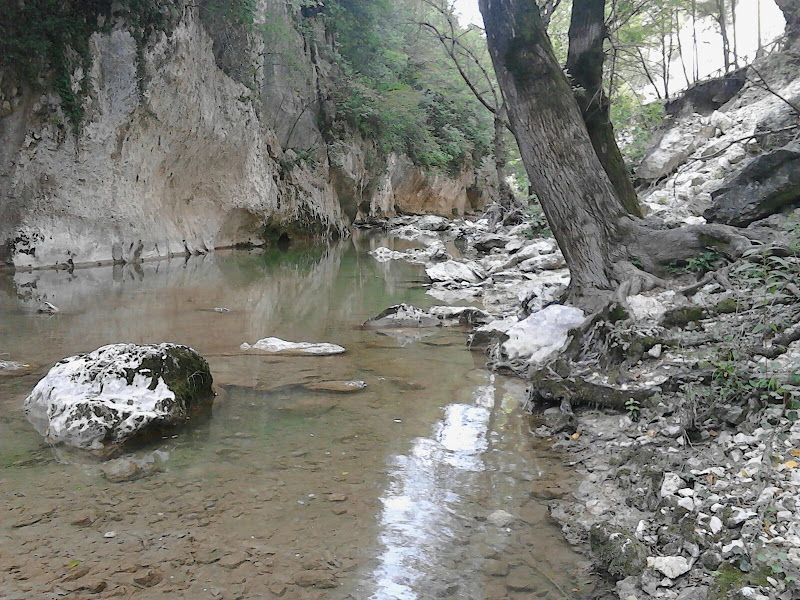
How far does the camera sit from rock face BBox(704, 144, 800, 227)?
5.83 meters

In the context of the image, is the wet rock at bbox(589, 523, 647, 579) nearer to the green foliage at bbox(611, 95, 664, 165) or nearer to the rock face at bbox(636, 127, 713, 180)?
the green foliage at bbox(611, 95, 664, 165)

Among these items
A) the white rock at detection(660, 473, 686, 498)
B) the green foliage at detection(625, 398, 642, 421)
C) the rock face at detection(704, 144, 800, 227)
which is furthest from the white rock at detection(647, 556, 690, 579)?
the rock face at detection(704, 144, 800, 227)

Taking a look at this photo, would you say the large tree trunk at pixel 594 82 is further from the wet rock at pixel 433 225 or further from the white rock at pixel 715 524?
the wet rock at pixel 433 225

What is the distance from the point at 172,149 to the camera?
1408 cm

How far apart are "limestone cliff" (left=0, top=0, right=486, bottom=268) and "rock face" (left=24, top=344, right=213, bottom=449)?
938cm

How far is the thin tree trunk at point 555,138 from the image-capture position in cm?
547

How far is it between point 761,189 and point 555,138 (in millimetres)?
2367

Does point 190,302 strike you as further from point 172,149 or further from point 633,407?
point 172,149

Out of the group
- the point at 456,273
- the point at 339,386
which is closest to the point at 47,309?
the point at 339,386

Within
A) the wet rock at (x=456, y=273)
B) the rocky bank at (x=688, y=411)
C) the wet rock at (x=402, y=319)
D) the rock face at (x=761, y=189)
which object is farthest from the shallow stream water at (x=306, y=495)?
the wet rock at (x=456, y=273)

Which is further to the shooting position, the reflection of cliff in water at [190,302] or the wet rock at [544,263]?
the wet rock at [544,263]

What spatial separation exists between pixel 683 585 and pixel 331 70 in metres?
21.8

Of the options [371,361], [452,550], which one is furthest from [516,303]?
[452,550]

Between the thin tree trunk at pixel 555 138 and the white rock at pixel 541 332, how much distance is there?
446 mm
